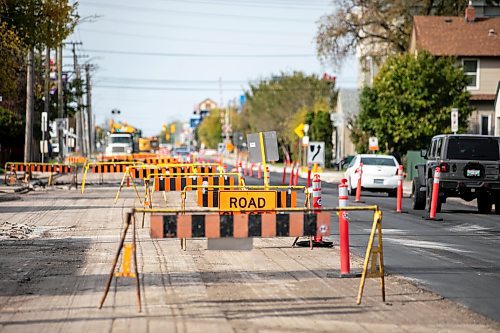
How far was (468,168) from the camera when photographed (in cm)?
2578

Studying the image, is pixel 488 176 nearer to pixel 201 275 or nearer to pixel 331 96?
pixel 201 275

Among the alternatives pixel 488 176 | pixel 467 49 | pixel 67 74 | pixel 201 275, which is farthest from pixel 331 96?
pixel 201 275

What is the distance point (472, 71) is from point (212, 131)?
115065mm

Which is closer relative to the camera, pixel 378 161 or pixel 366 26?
pixel 378 161

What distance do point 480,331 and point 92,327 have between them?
3.60 meters

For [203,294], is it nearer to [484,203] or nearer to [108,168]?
[484,203]

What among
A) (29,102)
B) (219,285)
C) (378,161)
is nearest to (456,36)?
(29,102)

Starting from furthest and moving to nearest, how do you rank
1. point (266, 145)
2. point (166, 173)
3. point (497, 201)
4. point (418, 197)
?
1. point (418, 197)
2. point (497, 201)
3. point (166, 173)
4. point (266, 145)

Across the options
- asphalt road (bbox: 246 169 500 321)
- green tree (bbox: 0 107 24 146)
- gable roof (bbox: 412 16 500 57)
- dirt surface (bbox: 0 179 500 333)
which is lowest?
asphalt road (bbox: 246 169 500 321)

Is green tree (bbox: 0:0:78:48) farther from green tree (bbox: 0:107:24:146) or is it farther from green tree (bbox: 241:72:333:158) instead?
green tree (bbox: 241:72:333:158)

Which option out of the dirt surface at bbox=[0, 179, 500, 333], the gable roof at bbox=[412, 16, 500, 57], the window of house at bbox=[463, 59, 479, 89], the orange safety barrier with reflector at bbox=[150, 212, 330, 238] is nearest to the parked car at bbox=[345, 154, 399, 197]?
the dirt surface at bbox=[0, 179, 500, 333]

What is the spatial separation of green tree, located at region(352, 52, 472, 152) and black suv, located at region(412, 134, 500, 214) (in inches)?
963

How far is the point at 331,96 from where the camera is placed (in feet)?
330

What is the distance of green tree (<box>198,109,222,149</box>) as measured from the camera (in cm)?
16775
